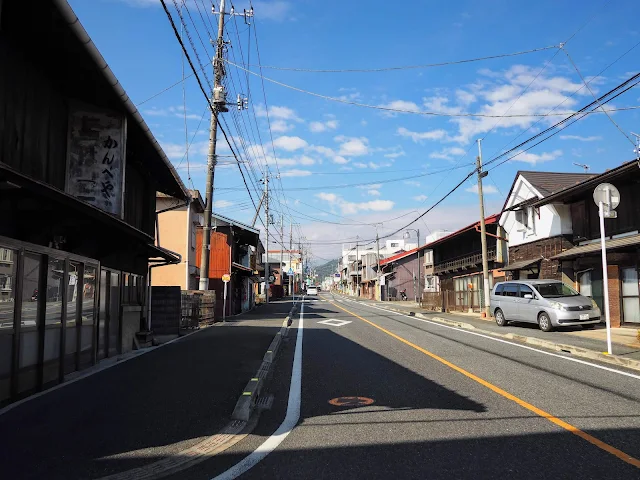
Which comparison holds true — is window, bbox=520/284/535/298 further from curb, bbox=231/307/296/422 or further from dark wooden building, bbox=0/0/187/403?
dark wooden building, bbox=0/0/187/403

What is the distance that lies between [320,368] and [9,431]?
19.0 ft

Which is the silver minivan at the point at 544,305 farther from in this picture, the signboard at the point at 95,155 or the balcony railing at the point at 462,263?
the signboard at the point at 95,155

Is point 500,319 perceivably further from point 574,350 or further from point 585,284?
point 574,350

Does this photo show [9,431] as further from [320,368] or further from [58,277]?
[320,368]

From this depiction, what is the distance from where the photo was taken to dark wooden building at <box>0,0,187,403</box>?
6.39 m

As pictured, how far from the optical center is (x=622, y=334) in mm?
15484

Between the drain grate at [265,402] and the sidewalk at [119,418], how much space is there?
352mm

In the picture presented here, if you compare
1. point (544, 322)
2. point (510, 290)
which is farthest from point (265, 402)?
point (510, 290)

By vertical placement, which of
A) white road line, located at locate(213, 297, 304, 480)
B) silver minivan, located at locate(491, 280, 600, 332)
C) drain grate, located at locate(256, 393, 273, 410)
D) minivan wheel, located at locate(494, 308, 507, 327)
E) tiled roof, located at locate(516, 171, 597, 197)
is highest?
tiled roof, located at locate(516, 171, 597, 197)

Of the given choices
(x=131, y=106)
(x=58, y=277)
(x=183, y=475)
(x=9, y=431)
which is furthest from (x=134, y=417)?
(x=131, y=106)

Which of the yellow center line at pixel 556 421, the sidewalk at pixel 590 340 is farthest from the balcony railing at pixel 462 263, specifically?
the yellow center line at pixel 556 421

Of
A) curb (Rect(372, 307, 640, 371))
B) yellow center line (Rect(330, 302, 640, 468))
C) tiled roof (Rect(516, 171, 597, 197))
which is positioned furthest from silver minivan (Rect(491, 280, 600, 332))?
yellow center line (Rect(330, 302, 640, 468))

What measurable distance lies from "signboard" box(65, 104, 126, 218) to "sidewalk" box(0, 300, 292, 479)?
328cm

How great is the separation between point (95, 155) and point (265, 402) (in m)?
5.60
